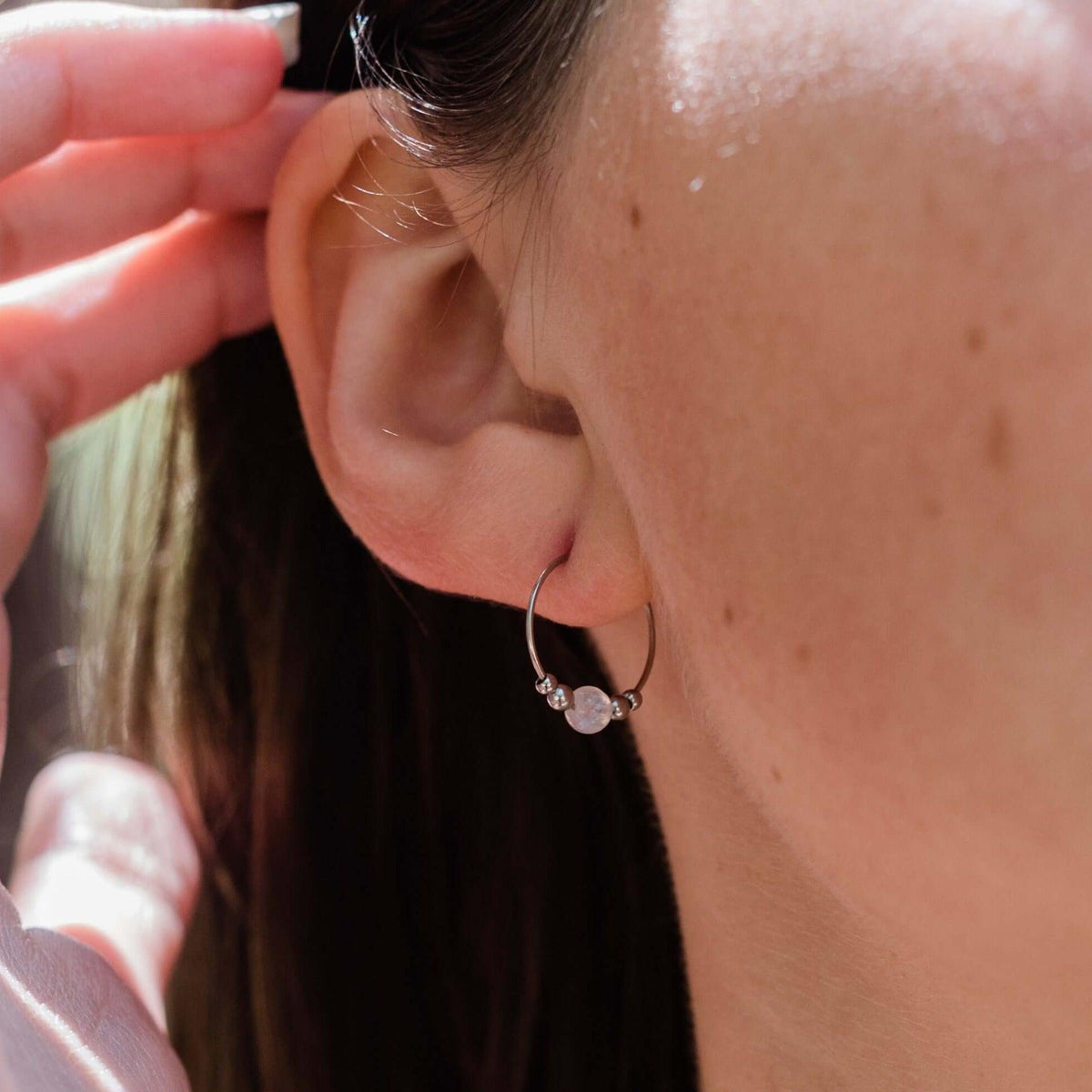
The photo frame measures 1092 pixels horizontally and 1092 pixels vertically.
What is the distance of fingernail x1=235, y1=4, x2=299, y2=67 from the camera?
0.93 m

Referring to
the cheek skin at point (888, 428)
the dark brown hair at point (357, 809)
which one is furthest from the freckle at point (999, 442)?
the dark brown hair at point (357, 809)

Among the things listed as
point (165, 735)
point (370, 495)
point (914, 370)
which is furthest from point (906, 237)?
point (165, 735)

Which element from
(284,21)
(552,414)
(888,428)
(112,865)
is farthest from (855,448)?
(112,865)

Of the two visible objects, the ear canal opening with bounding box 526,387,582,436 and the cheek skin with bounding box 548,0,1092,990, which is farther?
the ear canal opening with bounding box 526,387,582,436

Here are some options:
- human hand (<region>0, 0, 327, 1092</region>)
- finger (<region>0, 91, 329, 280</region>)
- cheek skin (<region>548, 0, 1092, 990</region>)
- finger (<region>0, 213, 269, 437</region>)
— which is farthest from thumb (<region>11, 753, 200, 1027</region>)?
cheek skin (<region>548, 0, 1092, 990</region>)

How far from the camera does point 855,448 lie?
1.81ft

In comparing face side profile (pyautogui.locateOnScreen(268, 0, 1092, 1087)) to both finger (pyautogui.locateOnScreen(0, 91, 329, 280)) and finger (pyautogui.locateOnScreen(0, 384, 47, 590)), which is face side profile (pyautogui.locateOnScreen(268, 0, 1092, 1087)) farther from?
finger (pyautogui.locateOnScreen(0, 384, 47, 590))

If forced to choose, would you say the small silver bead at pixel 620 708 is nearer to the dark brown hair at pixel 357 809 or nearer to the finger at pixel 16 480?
the dark brown hair at pixel 357 809

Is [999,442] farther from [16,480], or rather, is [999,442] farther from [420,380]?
[16,480]

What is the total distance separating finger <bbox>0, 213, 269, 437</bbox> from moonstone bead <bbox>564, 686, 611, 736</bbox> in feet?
1.63

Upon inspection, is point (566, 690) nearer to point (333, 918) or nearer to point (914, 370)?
point (914, 370)

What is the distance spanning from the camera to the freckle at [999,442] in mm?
521

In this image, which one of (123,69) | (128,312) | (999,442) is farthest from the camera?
(128,312)

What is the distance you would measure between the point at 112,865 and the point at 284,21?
2.45ft
